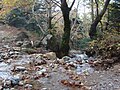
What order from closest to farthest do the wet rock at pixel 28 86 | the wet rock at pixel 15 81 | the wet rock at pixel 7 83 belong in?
the wet rock at pixel 28 86 < the wet rock at pixel 7 83 < the wet rock at pixel 15 81

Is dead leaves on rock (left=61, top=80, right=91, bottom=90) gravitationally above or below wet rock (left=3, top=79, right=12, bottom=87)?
below

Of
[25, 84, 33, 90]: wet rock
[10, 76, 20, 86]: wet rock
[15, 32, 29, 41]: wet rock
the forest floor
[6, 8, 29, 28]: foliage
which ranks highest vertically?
[6, 8, 29, 28]: foliage

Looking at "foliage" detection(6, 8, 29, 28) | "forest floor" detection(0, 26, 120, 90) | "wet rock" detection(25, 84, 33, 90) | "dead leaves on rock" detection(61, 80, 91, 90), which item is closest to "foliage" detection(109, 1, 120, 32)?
"forest floor" detection(0, 26, 120, 90)

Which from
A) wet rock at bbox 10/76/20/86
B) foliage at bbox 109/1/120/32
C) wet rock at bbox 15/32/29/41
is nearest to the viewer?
wet rock at bbox 10/76/20/86

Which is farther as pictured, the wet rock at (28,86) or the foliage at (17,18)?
the foliage at (17,18)

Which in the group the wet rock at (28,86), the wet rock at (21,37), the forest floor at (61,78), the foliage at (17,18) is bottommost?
the wet rock at (21,37)

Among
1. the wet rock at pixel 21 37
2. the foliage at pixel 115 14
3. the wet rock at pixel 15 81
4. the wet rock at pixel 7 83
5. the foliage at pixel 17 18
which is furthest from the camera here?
the foliage at pixel 17 18

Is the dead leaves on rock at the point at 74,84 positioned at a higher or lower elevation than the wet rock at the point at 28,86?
lower

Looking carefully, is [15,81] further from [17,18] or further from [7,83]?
[17,18]

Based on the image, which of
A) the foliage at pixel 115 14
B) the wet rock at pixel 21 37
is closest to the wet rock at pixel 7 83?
the foliage at pixel 115 14

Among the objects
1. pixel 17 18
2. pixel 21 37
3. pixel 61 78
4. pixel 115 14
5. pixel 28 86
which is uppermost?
pixel 115 14

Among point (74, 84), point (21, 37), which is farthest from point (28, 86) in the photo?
point (21, 37)

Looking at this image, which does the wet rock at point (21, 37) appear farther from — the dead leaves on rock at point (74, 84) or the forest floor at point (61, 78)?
the dead leaves on rock at point (74, 84)

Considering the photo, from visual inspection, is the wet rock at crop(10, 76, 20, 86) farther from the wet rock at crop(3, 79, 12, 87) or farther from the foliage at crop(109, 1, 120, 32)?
the foliage at crop(109, 1, 120, 32)
